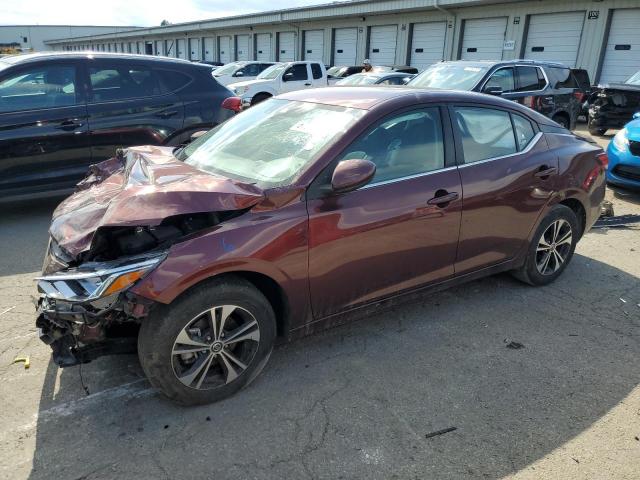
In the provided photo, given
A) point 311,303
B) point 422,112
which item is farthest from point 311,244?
point 422,112

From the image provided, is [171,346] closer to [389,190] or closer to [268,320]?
[268,320]

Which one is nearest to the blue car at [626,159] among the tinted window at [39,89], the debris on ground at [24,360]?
the tinted window at [39,89]

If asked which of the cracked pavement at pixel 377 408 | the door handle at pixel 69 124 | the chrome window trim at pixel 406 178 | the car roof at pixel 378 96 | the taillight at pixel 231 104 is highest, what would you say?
the car roof at pixel 378 96

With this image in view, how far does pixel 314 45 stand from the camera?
30.8m

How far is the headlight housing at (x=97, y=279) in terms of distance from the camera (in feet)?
7.91

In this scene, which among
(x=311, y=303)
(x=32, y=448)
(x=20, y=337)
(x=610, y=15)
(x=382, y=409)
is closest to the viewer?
(x=32, y=448)

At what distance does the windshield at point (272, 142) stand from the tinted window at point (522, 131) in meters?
1.55

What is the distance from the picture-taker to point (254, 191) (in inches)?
111

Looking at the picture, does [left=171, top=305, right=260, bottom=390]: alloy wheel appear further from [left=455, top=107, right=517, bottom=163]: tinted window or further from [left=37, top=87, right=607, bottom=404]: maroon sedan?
[left=455, top=107, right=517, bottom=163]: tinted window

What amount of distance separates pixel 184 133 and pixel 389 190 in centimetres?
404

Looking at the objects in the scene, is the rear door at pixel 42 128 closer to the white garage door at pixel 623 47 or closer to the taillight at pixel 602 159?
the taillight at pixel 602 159

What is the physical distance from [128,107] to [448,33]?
65.0 ft

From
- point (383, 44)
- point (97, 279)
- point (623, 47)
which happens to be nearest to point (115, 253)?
point (97, 279)

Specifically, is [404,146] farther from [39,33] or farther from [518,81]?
[39,33]
